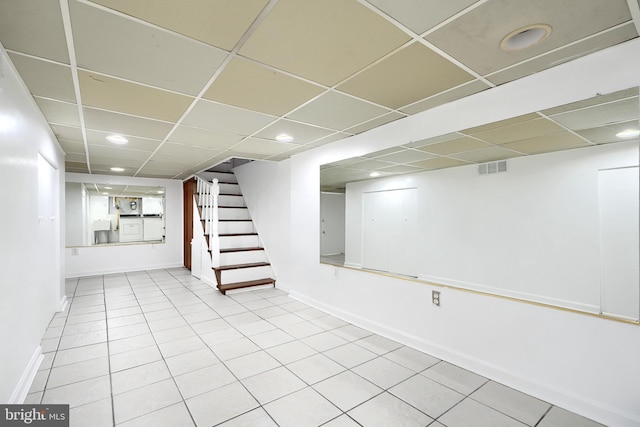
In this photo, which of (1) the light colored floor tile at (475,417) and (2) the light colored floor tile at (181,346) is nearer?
(1) the light colored floor tile at (475,417)

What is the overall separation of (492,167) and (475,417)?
152 inches

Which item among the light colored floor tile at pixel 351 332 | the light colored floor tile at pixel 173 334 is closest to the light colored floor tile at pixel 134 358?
the light colored floor tile at pixel 173 334

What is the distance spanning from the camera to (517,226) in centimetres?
437

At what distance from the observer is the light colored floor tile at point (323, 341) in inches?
124

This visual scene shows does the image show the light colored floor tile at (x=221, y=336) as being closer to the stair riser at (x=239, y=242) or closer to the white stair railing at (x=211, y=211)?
the white stair railing at (x=211, y=211)

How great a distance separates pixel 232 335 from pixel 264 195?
128 inches

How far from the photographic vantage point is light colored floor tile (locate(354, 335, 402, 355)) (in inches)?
122

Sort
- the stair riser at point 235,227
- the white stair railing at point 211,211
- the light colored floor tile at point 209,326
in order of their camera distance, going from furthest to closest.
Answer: the stair riser at point 235,227
the white stair railing at point 211,211
the light colored floor tile at point 209,326

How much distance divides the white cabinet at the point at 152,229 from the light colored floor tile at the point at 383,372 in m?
7.86

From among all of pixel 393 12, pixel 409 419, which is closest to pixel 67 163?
pixel 393 12

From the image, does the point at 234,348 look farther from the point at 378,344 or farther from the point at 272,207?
the point at 272,207

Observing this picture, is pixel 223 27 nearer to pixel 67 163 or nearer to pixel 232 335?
pixel 232 335

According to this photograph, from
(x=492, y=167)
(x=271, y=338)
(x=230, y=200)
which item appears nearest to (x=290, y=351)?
(x=271, y=338)

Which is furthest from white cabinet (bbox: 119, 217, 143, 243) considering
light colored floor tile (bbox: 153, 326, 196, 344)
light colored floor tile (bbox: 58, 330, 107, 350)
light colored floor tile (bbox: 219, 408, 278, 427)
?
light colored floor tile (bbox: 219, 408, 278, 427)
